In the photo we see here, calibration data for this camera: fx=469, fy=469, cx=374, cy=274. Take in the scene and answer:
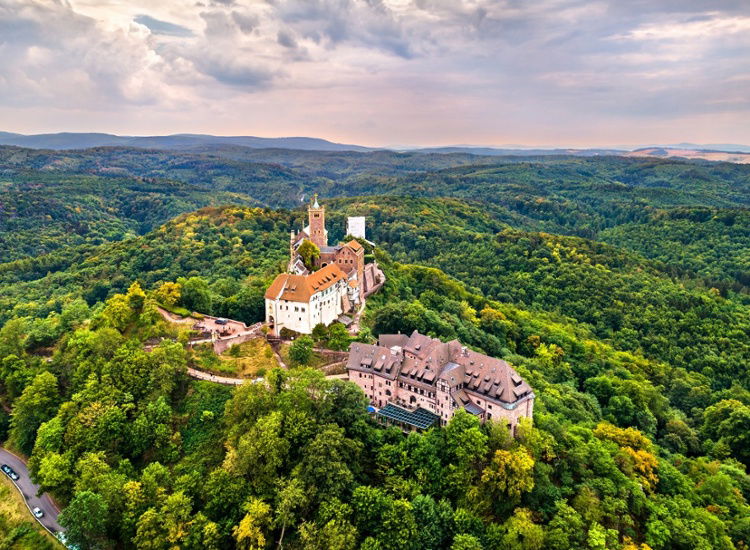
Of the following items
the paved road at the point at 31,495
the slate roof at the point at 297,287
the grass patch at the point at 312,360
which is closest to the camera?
the paved road at the point at 31,495

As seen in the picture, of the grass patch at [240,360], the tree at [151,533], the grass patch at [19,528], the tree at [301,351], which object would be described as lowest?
the grass patch at [19,528]

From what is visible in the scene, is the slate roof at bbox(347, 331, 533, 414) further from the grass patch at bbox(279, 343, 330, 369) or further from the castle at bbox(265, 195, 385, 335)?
the castle at bbox(265, 195, 385, 335)

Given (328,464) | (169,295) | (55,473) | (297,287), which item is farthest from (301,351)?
(55,473)

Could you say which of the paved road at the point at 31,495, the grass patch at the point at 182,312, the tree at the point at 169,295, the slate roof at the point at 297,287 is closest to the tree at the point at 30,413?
the paved road at the point at 31,495

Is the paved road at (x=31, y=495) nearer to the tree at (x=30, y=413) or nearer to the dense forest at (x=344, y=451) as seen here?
the tree at (x=30, y=413)

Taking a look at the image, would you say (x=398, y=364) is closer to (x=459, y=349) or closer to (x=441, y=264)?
(x=459, y=349)
